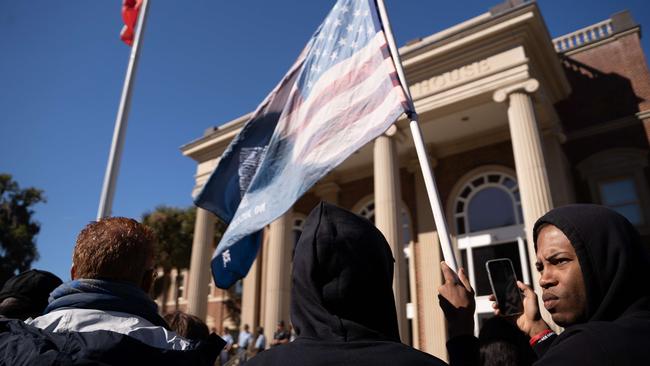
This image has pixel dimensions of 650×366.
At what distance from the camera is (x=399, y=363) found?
4.40 feet

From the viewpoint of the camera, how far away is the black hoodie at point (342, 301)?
4.55ft

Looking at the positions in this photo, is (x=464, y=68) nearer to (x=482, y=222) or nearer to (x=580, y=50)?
(x=482, y=222)

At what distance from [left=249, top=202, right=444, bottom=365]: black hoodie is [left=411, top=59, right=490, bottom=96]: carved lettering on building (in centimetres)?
1338

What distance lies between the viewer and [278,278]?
16406mm

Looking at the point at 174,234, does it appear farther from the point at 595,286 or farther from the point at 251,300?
the point at 595,286

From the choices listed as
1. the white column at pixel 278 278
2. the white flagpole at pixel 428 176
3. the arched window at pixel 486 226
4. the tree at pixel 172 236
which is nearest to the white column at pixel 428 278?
the arched window at pixel 486 226

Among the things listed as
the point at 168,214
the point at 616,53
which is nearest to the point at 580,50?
the point at 616,53

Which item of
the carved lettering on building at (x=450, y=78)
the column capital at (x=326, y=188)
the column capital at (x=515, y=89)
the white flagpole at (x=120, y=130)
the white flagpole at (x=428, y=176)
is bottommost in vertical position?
the white flagpole at (x=428, y=176)

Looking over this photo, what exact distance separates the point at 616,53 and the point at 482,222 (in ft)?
27.3

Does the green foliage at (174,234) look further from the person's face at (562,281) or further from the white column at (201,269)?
the person's face at (562,281)

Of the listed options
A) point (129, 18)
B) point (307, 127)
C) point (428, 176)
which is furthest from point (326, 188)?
point (428, 176)

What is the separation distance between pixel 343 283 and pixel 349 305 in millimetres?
75

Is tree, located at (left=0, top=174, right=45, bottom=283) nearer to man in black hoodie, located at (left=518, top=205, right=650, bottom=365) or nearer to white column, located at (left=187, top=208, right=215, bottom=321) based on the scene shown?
white column, located at (left=187, top=208, right=215, bottom=321)

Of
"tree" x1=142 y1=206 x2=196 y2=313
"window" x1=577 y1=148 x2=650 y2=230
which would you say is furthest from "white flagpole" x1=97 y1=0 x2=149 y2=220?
"tree" x1=142 y1=206 x2=196 y2=313
